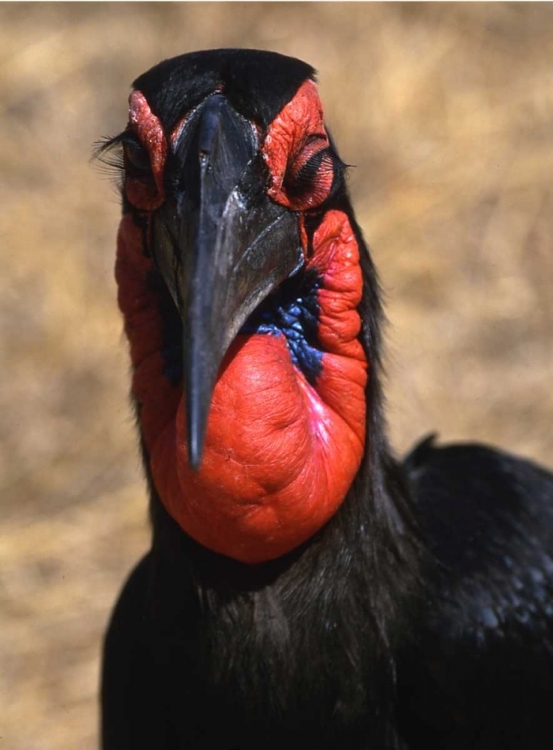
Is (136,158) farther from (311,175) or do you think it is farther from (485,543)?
(485,543)

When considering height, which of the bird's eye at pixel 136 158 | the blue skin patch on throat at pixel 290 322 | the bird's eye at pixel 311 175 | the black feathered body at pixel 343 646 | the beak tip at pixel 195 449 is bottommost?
the black feathered body at pixel 343 646

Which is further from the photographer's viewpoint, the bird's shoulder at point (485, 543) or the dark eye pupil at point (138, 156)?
the bird's shoulder at point (485, 543)

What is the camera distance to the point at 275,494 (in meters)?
1.80

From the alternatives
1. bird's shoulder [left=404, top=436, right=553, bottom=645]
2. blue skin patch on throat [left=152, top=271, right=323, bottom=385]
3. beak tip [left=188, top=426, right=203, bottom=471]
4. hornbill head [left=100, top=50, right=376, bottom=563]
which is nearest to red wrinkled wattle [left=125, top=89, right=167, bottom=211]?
hornbill head [left=100, top=50, right=376, bottom=563]

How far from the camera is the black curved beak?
152cm

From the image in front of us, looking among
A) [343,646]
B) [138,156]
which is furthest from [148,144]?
[343,646]

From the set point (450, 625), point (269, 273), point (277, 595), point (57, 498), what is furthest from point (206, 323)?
point (57, 498)

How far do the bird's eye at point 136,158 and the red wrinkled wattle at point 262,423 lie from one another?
0.10 meters

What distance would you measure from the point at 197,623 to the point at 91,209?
3.07 m

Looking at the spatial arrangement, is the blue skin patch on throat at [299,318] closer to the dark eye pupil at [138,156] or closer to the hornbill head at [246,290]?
the hornbill head at [246,290]

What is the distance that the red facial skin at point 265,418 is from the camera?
175 cm

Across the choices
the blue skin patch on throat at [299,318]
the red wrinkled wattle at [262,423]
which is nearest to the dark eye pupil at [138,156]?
the red wrinkled wattle at [262,423]

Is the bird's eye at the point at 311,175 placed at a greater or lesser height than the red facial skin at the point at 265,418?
greater

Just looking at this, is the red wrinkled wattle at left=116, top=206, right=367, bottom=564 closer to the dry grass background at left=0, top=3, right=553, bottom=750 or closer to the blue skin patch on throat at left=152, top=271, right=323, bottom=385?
the blue skin patch on throat at left=152, top=271, right=323, bottom=385
